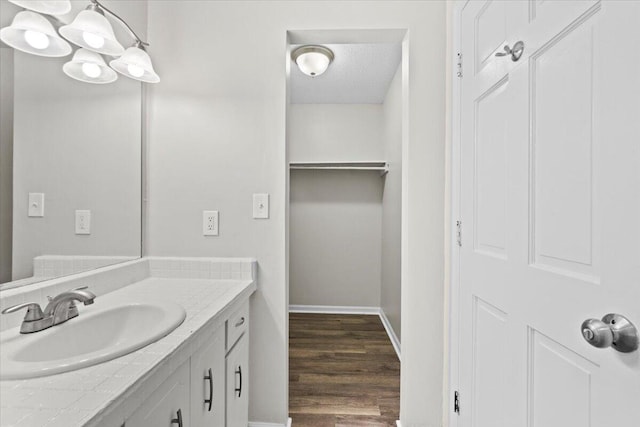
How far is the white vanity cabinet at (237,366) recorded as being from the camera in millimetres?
1312

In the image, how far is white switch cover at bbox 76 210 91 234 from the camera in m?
1.29

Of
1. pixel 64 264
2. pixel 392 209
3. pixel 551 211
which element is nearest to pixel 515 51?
pixel 551 211

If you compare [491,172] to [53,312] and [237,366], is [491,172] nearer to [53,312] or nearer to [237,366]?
[237,366]

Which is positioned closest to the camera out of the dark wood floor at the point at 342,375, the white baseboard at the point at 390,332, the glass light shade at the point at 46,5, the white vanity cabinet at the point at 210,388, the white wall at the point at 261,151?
the white vanity cabinet at the point at 210,388

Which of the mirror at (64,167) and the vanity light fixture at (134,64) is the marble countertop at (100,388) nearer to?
the mirror at (64,167)

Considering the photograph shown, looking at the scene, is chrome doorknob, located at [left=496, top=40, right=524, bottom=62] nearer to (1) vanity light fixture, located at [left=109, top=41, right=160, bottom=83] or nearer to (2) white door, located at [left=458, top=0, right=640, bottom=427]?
(2) white door, located at [left=458, top=0, right=640, bottom=427]

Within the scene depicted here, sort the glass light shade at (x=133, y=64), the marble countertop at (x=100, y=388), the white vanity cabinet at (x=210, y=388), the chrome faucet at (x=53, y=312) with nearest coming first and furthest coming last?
the marble countertop at (x=100, y=388)
the white vanity cabinet at (x=210, y=388)
the chrome faucet at (x=53, y=312)
the glass light shade at (x=133, y=64)

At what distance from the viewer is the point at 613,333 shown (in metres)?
0.65

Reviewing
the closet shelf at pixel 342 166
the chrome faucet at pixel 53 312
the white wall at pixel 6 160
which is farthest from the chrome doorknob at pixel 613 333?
the closet shelf at pixel 342 166

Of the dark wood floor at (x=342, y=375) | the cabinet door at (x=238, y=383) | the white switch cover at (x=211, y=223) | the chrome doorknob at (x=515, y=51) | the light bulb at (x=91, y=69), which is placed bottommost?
the dark wood floor at (x=342, y=375)

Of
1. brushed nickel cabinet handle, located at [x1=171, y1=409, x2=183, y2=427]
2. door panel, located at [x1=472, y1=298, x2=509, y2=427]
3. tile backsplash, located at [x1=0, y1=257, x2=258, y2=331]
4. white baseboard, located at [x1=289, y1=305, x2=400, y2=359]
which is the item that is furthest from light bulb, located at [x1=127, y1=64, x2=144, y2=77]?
white baseboard, located at [x1=289, y1=305, x2=400, y2=359]

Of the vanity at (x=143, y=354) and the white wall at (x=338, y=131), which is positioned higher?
the white wall at (x=338, y=131)

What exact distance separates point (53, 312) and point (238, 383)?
799 mm

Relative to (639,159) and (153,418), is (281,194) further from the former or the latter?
(639,159)
